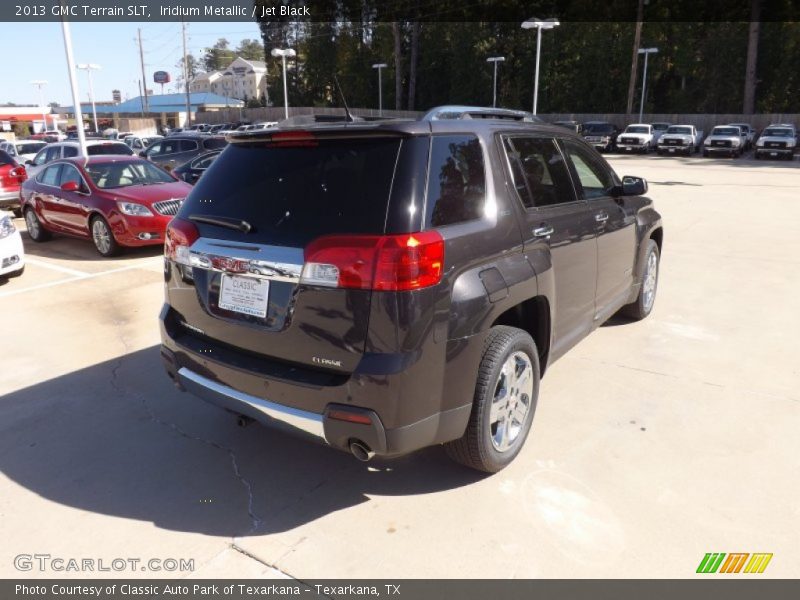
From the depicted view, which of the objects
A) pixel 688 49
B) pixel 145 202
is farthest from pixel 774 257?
pixel 688 49

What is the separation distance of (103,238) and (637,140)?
104 ft

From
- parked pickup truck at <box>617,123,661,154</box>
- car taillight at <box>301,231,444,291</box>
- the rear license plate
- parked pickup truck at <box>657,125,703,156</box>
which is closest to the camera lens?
car taillight at <box>301,231,444,291</box>

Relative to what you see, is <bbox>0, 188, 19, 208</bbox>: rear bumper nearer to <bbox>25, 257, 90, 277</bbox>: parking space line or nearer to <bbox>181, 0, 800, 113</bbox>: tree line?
<bbox>25, 257, 90, 277</bbox>: parking space line

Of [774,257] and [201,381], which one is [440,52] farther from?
[201,381]

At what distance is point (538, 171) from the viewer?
3.71 m

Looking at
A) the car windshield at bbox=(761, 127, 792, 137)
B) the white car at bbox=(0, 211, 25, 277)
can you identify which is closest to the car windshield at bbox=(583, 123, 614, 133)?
the car windshield at bbox=(761, 127, 792, 137)

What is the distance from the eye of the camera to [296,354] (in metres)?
2.82

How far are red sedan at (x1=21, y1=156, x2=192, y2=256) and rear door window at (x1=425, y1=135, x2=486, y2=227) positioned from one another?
6.76 m

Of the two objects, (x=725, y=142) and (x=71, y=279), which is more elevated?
(x=725, y=142)

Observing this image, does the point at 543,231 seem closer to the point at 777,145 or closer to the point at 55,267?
the point at 55,267

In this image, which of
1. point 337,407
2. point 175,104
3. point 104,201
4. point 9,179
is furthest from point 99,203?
point 175,104

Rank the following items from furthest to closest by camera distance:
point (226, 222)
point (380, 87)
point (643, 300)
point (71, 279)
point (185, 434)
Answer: point (380, 87), point (71, 279), point (643, 300), point (185, 434), point (226, 222)

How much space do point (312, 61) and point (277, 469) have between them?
68.3 m

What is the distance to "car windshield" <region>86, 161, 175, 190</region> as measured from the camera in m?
9.55
